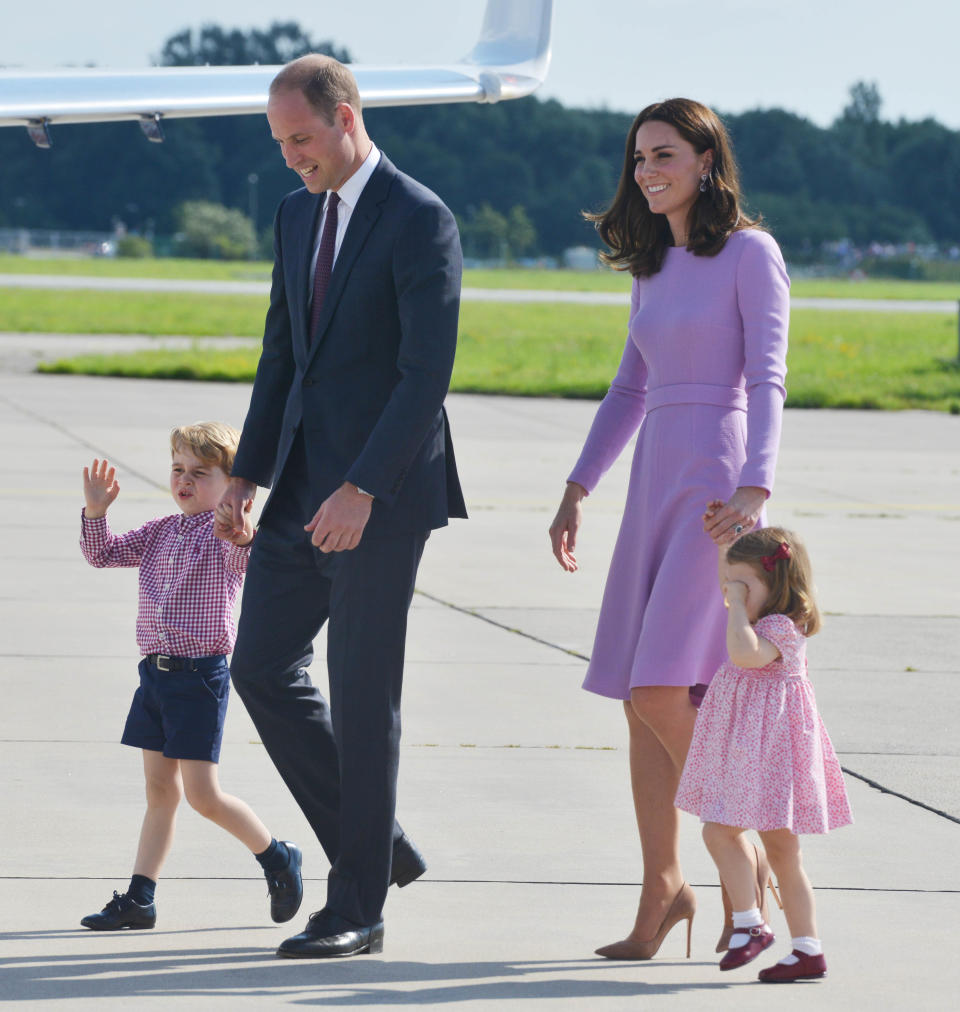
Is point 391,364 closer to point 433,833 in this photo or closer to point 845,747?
point 433,833

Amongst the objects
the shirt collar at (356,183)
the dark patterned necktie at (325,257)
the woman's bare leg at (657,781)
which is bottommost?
the woman's bare leg at (657,781)

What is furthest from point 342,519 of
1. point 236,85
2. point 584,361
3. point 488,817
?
point 584,361

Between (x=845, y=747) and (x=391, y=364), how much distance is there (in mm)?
2861

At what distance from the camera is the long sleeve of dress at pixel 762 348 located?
3.83 m

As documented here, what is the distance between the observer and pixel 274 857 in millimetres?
4145

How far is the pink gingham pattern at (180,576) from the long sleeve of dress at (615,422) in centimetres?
89

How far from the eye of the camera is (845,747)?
6074 mm

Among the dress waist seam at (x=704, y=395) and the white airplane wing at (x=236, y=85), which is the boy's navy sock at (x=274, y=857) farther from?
the white airplane wing at (x=236, y=85)

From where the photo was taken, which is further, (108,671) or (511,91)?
(511,91)

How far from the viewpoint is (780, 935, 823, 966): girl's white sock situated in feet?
12.3

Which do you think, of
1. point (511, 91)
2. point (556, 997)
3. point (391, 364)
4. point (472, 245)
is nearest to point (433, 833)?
point (556, 997)

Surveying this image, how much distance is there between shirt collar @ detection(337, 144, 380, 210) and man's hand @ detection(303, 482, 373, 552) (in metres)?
0.69

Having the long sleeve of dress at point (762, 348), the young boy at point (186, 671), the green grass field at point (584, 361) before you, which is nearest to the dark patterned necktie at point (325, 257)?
the young boy at point (186, 671)

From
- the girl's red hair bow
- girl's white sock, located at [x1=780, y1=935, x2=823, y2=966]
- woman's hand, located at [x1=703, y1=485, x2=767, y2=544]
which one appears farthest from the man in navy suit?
girl's white sock, located at [x1=780, y1=935, x2=823, y2=966]
